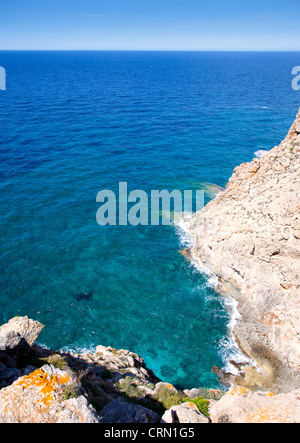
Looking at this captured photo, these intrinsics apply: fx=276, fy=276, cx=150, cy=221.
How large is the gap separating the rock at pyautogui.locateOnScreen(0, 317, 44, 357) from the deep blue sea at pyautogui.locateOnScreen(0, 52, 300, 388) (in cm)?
1427

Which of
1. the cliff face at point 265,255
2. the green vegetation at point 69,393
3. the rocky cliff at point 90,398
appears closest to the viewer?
the rocky cliff at point 90,398

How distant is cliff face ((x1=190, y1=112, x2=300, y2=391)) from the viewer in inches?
1135

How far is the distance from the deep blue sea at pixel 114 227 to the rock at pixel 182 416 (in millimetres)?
13942

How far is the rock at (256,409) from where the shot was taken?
1540cm

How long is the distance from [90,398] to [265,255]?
24.3 m

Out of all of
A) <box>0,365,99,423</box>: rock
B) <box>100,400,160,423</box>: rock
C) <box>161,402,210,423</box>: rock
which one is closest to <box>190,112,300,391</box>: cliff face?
<box>161,402,210,423</box>: rock

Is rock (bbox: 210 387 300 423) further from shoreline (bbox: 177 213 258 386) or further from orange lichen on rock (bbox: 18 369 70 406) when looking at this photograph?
shoreline (bbox: 177 213 258 386)

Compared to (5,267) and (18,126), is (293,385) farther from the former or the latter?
(18,126)

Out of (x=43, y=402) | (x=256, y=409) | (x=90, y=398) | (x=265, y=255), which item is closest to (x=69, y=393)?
(x=43, y=402)

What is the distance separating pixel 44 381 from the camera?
14.9 metres

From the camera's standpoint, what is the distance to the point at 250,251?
34250 millimetres

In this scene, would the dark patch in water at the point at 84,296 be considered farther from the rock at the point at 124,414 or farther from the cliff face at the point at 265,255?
the rock at the point at 124,414

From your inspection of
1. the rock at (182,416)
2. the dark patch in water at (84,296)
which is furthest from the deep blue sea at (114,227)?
the rock at (182,416)

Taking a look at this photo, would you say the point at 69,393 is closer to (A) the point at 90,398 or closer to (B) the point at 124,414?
(A) the point at 90,398
